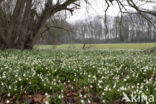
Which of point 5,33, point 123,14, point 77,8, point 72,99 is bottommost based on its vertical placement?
point 72,99

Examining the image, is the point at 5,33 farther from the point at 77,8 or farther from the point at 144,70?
the point at 144,70

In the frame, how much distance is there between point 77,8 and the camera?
17031mm

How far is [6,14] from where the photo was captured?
47.5 feet

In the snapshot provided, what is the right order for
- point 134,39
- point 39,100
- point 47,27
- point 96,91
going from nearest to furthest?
point 39,100 → point 96,91 → point 47,27 → point 134,39

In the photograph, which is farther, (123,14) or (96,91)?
(123,14)

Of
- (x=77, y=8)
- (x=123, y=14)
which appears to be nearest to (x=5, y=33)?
(x=77, y=8)

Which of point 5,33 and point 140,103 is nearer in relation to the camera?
point 140,103

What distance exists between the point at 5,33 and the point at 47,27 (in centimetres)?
580

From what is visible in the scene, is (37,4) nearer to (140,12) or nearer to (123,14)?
(123,14)

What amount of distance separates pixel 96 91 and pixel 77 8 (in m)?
14.6

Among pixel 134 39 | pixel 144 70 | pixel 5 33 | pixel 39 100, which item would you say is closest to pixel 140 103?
pixel 39 100

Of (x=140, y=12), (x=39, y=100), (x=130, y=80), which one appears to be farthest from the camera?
(x=140, y=12)

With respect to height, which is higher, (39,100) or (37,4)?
(37,4)

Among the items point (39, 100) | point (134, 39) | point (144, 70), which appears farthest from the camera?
point (134, 39)
